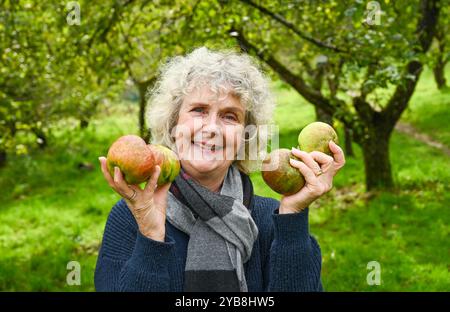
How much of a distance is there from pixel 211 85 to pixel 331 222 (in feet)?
17.2

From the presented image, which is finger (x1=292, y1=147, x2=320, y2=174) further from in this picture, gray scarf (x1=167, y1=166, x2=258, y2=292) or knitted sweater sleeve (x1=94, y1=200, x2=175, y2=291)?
knitted sweater sleeve (x1=94, y1=200, x2=175, y2=291)

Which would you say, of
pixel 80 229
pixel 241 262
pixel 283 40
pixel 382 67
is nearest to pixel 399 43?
pixel 382 67

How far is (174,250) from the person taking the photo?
6.94 ft

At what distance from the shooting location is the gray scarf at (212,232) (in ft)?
6.79

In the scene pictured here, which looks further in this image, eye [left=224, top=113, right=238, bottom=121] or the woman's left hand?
eye [left=224, top=113, right=238, bottom=121]

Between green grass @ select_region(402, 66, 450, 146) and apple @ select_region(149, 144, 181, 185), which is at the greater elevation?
green grass @ select_region(402, 66, 450, 146)

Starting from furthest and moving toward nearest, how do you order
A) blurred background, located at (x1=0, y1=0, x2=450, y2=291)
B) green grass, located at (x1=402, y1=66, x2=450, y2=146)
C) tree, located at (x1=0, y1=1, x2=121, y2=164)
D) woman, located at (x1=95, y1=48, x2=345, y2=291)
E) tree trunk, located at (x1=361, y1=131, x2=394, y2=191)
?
green grass, located at (x1=402, y1=66, x2=450, y2=146)
tree trunk, located at (x1=361, y1=131, x2=394, y2=191)
tree, located at (x1=0, y1=1, x2=121, y2=164)
blurred background, located at (x1=0, y1=0, x2=450, y2=291)
woman, located at (x1=95, y1=48, x2=345, y2=291)

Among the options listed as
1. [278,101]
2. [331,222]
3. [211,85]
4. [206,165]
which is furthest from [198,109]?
[331,222]

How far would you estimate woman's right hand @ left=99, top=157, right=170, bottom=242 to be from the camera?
1.85 meters

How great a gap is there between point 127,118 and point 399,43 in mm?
10475

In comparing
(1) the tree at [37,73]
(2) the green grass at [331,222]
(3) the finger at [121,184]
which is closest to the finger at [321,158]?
(3) the finger at [121,184]

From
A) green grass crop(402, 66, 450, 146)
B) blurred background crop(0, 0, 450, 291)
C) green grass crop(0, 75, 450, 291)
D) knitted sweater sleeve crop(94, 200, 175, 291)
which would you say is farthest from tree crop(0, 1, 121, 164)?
green grass crop(402, 66, 450, 146)

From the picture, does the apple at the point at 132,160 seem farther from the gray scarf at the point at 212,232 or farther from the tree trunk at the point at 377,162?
the tree trunk at the point at 377,162

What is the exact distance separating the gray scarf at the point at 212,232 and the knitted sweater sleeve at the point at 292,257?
0.14 metres
